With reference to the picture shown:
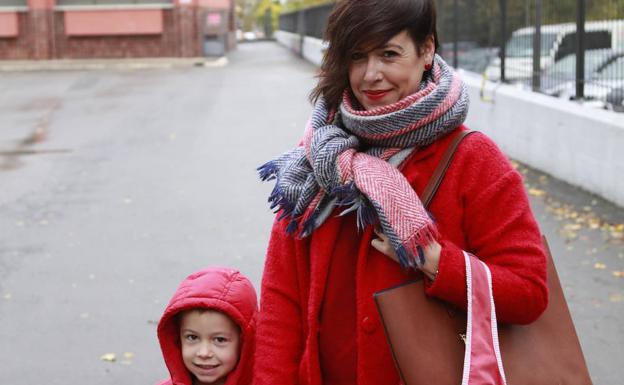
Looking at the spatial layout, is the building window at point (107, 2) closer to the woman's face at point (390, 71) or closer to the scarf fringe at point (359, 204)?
the woman's face at point (390, 71)

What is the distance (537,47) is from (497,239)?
1016 centimetres

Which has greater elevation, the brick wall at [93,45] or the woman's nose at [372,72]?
the woman's nose at [372,72]

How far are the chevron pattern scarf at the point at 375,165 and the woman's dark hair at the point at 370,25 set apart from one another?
96 millimetres

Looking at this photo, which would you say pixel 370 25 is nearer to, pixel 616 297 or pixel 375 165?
pixel 375 165

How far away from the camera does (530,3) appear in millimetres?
12555

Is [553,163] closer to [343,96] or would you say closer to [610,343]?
[610,343]

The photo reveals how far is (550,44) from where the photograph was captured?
37.8ft

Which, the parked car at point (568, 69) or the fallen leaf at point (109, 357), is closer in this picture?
the fallen leaf at point (109, 357)

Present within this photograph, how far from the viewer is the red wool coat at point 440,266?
7.75 feet

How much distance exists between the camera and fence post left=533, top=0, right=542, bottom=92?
12.0 m

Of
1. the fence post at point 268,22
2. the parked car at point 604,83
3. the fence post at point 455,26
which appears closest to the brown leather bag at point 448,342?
the parked car at point 604,83

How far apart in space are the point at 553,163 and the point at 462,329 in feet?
28.8

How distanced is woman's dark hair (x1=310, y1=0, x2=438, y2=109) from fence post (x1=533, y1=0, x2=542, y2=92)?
979cm

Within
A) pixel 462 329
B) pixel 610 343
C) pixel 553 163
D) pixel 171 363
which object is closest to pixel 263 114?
pixel 553 163
